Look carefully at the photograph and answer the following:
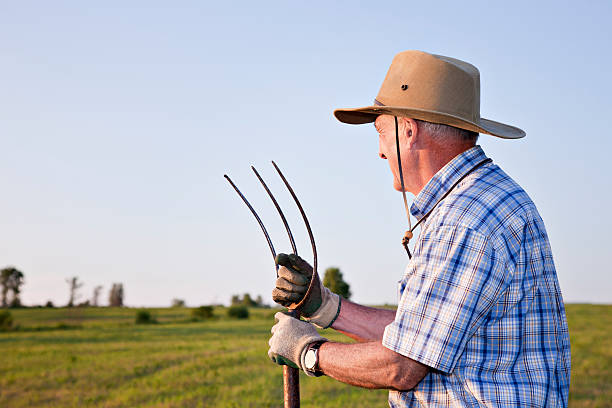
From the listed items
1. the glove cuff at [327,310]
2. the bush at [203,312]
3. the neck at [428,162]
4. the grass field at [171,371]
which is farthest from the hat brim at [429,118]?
the bush at [203,312]

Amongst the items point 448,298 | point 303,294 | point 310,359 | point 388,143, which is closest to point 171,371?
point 303,294

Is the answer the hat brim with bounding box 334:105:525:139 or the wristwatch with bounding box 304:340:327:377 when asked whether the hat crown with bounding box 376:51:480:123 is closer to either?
the hat brim with bounding box 334:105:525:139

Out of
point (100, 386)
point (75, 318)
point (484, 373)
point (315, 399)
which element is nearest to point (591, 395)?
point (315, 399)

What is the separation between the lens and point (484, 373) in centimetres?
251

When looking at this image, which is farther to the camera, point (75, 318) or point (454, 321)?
point (75, 318)

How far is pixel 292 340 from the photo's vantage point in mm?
2979

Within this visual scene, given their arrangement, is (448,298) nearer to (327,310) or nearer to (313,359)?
(313,359)

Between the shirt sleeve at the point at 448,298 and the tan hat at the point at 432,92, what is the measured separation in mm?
745

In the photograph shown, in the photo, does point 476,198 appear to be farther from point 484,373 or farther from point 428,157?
point 484,373

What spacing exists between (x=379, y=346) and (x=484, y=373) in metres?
0.46

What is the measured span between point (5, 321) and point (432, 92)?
3475cm

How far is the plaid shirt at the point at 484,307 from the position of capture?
2383 mm

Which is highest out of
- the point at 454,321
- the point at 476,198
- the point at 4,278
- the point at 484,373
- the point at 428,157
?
the point at 4,278

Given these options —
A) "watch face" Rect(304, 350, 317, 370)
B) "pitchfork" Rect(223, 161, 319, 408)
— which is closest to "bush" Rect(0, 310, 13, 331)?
"pitchfork" Rect(223, 161, 319, 408)
